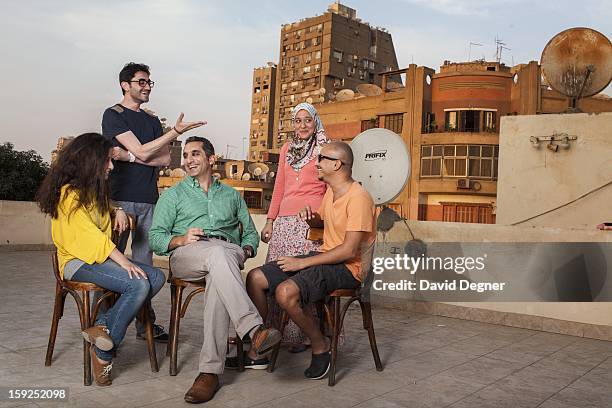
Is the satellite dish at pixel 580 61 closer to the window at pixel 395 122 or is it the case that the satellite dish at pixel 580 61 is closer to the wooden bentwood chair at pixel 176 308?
the wooden bentwood chair at pixel 176 308

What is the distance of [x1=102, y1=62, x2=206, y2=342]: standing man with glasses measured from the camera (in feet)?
12.8

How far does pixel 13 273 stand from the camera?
788 cm

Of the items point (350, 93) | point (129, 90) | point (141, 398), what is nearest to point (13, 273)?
point (129, 90)

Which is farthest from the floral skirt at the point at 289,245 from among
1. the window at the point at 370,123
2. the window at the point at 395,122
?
the window at the point at 370,123

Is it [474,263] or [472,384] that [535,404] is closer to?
[472,384]

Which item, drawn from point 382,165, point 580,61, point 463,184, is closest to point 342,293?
point 382,165

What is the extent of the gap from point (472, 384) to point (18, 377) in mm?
2549

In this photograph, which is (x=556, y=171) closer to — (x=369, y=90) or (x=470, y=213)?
(x=470, y=213)

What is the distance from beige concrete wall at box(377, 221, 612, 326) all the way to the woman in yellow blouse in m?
3.76

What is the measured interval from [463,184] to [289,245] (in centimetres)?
3307

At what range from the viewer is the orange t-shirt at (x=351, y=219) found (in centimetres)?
335

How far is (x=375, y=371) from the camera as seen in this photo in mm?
3734

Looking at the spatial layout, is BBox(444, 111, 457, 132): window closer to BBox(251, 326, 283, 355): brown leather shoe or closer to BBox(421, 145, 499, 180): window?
BBox(421, 145, 499, 180): window

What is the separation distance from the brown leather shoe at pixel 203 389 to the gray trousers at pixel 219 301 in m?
0.04
